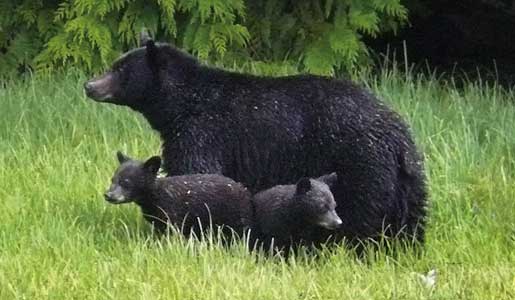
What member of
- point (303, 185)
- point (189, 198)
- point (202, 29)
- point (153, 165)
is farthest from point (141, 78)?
point (202, 29)

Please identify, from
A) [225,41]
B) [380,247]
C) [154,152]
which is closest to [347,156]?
[380,247]

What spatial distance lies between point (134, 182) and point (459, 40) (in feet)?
19.6

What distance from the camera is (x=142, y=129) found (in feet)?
27.6

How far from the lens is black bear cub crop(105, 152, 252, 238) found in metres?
6.19

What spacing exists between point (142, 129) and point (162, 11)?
1563 mm

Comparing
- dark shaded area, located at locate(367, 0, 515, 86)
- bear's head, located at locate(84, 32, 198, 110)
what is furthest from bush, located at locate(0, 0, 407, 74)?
bear's head, located at locate(84, 32, 198, 110)

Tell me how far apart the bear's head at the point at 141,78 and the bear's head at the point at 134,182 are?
50cm

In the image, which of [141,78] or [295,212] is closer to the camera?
[295,212]

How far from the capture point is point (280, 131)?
21.0ft

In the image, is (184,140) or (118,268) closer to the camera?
(118,268)

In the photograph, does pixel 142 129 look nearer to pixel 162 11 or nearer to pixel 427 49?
pixel 162 11

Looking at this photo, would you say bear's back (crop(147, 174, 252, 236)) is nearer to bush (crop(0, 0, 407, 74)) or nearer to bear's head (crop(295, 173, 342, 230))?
bear's head (crop(295, 173, 342, 230))

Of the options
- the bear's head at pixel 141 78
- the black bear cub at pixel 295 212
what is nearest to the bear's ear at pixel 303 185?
the black bear cub at pixel 295 212

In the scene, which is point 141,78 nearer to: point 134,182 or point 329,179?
point 134,182
